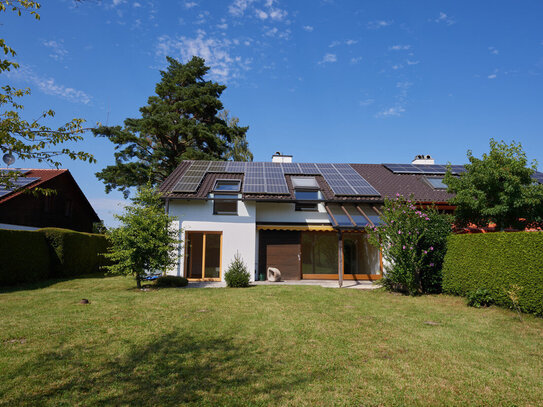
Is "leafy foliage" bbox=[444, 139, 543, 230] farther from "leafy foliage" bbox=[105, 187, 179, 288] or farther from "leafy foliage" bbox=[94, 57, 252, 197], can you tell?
"leafy foliage" bbox=[94, 57, 252, 197]

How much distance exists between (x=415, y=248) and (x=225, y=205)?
9828 millimetres

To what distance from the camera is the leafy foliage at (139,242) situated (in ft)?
40.3

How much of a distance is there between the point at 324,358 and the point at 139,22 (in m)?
7.30

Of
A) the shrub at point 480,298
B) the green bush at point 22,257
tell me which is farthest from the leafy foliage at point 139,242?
the shrub at point 480,298

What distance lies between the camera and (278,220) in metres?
17.7

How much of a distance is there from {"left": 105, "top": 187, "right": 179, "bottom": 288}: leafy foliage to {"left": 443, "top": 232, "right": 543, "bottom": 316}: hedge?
445 inches

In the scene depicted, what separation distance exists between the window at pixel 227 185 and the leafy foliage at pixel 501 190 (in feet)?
37.6

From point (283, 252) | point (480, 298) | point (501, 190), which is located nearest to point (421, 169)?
point (501, 190)

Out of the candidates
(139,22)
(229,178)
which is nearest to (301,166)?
(229,178)

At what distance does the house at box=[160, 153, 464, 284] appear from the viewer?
1653cm

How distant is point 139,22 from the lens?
6.11 metres

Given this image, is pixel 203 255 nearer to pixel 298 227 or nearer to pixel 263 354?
pixel 298 227

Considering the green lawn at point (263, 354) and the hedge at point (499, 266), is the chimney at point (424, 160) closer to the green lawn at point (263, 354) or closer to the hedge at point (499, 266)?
the hedge at point (499, 266)

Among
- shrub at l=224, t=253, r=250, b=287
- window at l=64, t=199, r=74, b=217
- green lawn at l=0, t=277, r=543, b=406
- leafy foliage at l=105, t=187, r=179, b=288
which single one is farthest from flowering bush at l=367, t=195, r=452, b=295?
window at l=64, t=199, r=74, b=217
